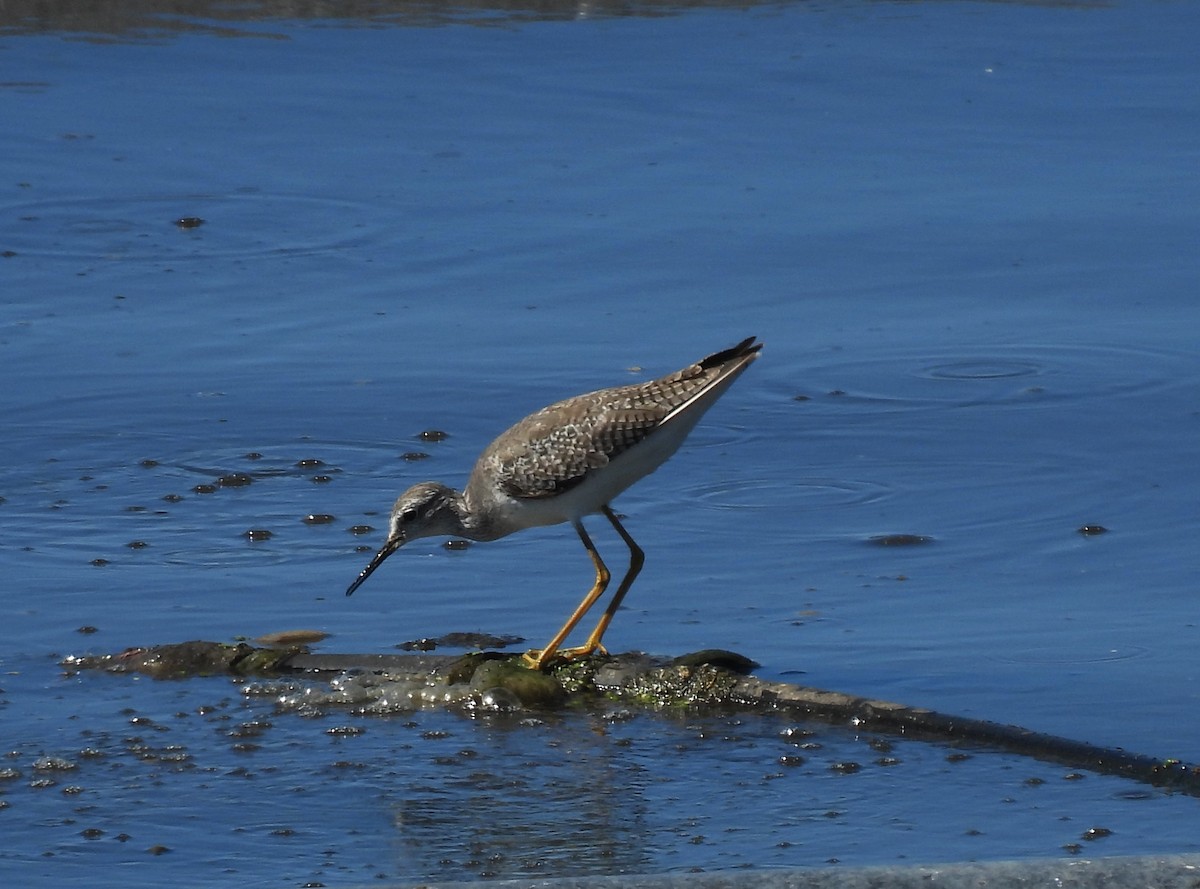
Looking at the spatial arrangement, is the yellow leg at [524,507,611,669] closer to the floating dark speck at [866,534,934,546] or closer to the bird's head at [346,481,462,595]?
the bird's head at [346,481,462,595]

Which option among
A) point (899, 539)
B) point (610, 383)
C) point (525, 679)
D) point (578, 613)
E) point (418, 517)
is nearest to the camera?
point (525, 679)

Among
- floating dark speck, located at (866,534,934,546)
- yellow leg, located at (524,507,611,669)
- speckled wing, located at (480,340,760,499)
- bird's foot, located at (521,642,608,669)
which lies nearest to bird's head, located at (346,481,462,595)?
speckled wing, located at (480,340,760,499)

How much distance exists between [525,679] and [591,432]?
0.92 meters

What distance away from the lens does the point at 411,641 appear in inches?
245

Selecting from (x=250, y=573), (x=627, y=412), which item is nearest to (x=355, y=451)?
(x=250, y=573)

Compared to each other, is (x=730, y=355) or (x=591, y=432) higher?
(x=730, y=355)

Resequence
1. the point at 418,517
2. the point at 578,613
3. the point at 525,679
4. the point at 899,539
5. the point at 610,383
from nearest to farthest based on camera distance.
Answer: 1. the point at 525,679
2. the point at 578,613
3. the point at 418,517
4. the point at 899,539
5. the point at 610,383

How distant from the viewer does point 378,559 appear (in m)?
6.36

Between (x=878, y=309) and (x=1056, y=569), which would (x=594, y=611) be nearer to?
(x=1056, y=569)

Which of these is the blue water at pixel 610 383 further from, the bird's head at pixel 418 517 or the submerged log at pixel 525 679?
the bird's head at pixel 418 517

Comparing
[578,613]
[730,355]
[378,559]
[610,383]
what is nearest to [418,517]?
[378,559]

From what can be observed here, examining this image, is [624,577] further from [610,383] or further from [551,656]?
[610,383]

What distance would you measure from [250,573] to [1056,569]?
2507mm

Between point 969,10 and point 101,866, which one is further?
point 969,10
